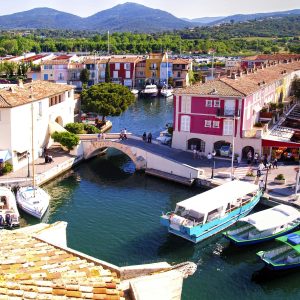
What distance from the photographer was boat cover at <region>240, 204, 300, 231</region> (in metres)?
33.3

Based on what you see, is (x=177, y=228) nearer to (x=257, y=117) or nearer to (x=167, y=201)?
(x=167, y=201)

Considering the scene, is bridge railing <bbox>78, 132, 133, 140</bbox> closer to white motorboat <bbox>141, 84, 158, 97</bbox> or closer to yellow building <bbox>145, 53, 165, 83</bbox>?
white motorboat <bbox>141, 84, 158, 97</bbox>

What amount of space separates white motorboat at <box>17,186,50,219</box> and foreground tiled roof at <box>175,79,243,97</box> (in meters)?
19.3

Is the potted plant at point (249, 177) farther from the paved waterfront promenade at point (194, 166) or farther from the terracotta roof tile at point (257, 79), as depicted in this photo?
the terracotta roof tile at point (257, 79)

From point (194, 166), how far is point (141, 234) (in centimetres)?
1535

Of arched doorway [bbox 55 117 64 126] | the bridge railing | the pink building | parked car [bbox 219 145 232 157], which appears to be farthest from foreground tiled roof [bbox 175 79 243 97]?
arched doorway [bbox 55 117 64 126]

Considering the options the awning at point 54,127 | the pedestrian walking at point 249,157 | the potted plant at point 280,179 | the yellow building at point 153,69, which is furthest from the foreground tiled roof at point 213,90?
the yellow building at point 153,69

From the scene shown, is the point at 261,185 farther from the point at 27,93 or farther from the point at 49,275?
the point at 49,275

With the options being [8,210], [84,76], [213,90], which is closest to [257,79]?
[213,90]

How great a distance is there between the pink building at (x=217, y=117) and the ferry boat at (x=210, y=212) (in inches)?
487

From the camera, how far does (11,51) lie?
17750 centimetres

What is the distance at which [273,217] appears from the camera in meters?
34.6

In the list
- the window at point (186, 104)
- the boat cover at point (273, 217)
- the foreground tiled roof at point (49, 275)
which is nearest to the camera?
the foreground tiled roof at point (49, 275)

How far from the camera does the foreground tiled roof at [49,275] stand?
11.7 meters
